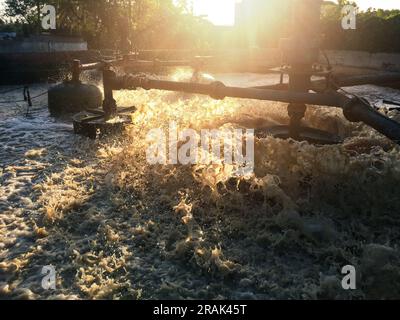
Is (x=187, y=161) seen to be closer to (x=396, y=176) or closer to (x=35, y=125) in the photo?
(x=396, y=176)

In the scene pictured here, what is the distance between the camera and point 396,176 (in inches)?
247

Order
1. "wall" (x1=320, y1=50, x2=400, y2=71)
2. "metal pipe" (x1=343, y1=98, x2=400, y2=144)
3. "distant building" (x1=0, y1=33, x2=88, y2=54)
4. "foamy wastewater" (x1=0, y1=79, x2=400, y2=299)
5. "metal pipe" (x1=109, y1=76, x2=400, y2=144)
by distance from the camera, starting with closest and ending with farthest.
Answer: "foamy wastewater" (x1=0, y1=79, x2=400, y2=299)
"metal pipe" (x1=343, y1=98, x2=400, y2=144)
"metal pipe" (x1=109, y1=76, x2=400, y2=144)
"wall" (x1=320, y1=50, x2=400, y2=71)
"distant building" (x1=0, y1=33, x2=88, y2=54)

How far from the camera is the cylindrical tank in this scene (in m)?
13.6

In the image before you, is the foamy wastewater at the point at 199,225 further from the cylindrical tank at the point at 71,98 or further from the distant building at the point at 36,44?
the distant building at the point at 36,44

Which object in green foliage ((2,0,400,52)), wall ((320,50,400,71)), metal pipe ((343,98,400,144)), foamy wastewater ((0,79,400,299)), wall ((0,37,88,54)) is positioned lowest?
foamy wastewater ((0,79,400,299))

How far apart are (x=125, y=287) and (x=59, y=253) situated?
122 centimetres

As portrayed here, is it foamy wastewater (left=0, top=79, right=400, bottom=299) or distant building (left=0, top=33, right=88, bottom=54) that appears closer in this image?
foamy wastewater (left=0, top=79, right=400, bottom=299)

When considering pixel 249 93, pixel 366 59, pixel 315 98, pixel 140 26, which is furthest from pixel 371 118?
pixel 140 26

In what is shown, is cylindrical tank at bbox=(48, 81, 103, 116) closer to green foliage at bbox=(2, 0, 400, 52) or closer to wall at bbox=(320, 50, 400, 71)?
wall at bbox=(320, 50, 400, 71)

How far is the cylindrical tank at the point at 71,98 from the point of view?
1360cm

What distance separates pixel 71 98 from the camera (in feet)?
44.7

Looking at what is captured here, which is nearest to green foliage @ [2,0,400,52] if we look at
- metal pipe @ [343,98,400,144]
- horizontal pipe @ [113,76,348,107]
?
horizontal pipe @ [113,76,348,107]

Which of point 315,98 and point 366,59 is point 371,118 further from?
point 366,59

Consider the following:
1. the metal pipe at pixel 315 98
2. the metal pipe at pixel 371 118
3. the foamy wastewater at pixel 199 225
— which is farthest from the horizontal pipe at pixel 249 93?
the foamy wastewater at pixel 199 225
